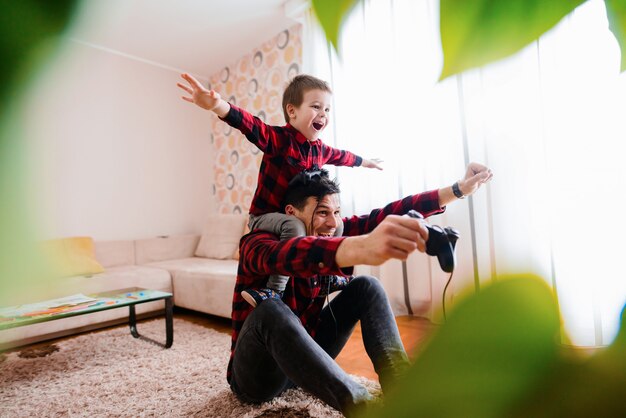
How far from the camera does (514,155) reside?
0.84 feet

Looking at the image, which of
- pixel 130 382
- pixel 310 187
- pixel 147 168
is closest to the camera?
pixel 310 187

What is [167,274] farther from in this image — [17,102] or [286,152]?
[17,102]

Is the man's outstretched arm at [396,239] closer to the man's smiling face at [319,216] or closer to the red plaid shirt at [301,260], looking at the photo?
the red plaid shirt at [301,260]

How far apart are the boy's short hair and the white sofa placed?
1165mm

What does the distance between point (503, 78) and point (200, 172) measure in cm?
317

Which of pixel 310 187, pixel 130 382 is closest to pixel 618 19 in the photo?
pixel 310 187

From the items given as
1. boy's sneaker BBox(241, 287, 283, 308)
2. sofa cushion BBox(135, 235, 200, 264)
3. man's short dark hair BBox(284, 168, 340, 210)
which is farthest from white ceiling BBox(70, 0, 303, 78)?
sofa cushion BBox(135, 235, 200, 264)

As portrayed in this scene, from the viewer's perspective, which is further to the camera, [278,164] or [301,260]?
[278,164]

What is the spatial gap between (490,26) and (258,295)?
26.5 inches

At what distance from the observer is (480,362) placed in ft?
0.55

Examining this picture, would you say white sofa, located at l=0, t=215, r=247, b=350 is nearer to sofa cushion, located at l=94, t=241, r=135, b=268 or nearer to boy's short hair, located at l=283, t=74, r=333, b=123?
sofa cushion, located at l=94, t=241, r=135, b=268

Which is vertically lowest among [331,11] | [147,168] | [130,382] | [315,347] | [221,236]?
[130,382]

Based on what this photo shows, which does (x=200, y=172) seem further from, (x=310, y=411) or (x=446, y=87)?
(x=446, y=87)

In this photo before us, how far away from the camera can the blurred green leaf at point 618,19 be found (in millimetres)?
183
